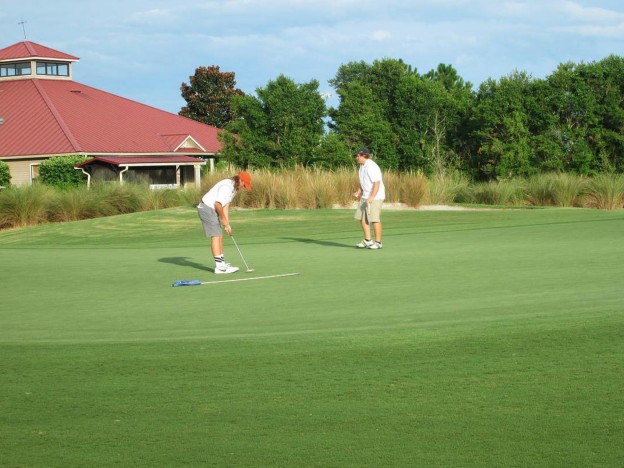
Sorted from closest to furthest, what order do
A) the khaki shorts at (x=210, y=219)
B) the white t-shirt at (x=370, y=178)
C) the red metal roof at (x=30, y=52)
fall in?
the khaki shorts at (x=210, y=219)
the white t-shirt at (x=370, y=178)
the red metal roof at (x=30, y=52)

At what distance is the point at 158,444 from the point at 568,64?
130 ft

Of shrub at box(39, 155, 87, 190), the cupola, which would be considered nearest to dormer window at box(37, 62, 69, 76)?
the cupola

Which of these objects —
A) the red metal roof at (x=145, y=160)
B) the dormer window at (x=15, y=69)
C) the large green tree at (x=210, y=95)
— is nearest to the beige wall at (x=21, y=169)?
the red metal roof at (x=145, y=160)

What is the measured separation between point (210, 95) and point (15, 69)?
2504cm

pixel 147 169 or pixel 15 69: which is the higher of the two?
pixel 15 69

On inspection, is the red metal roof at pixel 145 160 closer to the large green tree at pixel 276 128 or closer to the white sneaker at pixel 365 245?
the large green tree at pixel 276 128

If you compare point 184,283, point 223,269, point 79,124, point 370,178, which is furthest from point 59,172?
point 184,283

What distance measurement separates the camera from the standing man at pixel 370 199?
1769 cm

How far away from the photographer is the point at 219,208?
46.4 ft

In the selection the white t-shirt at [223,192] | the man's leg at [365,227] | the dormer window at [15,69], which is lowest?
the man's leg at [365,227]

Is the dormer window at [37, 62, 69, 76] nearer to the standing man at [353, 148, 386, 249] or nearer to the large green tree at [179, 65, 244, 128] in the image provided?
the large green tree at [179, 65, 244, 128]

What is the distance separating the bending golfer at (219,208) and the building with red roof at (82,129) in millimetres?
36123

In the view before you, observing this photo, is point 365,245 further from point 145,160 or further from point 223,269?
point 145,160

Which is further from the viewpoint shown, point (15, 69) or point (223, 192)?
point (15, 69)
